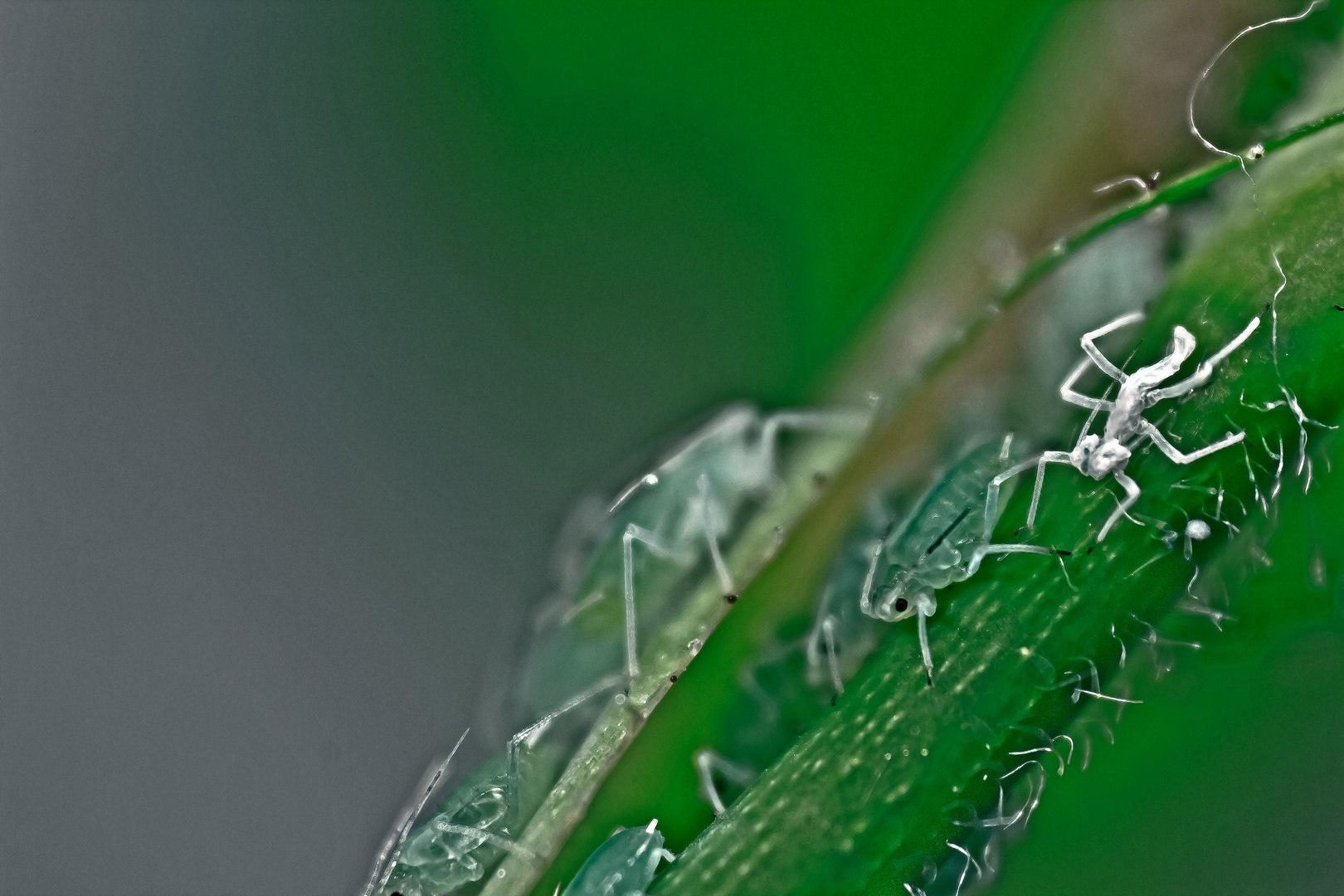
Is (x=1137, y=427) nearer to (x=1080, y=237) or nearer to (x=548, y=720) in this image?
(x=1080, y=237)

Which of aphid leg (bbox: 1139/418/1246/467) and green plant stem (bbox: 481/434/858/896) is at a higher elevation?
green plant stem (bbox: 481/434/858/896)

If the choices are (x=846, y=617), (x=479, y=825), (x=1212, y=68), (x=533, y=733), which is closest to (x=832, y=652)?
(x=846, y=617)

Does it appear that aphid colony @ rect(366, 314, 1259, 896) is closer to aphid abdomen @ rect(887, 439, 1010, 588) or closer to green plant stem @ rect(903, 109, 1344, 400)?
aphid abdomen @ rect(887, 439, 1010, 588)

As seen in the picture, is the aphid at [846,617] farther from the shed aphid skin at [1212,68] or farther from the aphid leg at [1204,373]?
the shed aphid skin at [1212,68]

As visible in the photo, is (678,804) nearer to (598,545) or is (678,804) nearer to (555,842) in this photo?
(555,842)

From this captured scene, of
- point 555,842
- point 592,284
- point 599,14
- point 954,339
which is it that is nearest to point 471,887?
point 555,842

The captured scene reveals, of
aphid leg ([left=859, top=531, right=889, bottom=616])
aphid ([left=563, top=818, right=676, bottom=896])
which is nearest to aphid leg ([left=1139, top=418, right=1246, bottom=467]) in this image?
aphid leg ([left=859, top=531, right=889, bottom=616])
